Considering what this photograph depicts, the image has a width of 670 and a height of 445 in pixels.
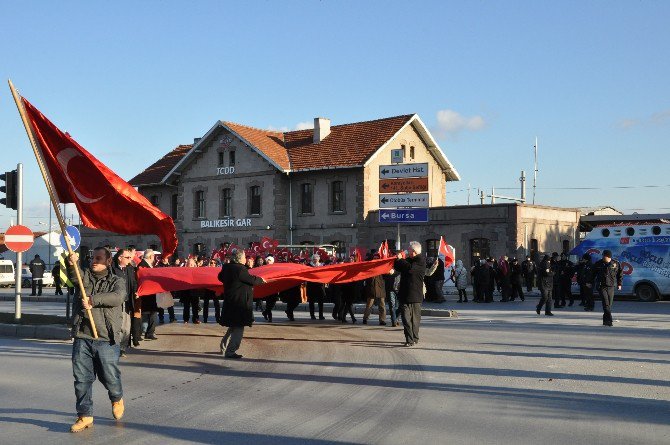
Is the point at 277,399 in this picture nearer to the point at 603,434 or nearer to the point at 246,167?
the point at 603,434

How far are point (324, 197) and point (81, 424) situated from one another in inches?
1531

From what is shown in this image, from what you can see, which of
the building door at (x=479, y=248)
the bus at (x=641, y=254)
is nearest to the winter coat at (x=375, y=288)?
the bus at (x=641, y=254)

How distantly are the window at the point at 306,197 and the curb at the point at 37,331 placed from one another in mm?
30265

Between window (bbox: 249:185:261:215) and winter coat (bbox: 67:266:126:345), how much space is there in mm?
40711

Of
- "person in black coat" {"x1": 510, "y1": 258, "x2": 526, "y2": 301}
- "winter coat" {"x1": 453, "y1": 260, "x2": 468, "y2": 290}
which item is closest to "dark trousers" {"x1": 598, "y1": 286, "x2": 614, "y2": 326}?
"person in black coat" {"x1": 510, "y1": 258, "x2": 526, "y2": 301}

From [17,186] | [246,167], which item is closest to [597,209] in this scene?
[246,167]

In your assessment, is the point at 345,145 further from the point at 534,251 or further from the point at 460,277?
the point at 460,277

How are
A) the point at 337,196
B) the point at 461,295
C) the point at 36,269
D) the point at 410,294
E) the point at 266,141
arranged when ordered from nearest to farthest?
the point at 410,294
the point at 461,295
the point at 36,269
the point at 337,196
the point at 266,141

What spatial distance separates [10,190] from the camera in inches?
771

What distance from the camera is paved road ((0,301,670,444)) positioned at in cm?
775

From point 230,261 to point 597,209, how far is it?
51737 mm

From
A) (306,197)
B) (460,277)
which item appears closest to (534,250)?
(460,277)

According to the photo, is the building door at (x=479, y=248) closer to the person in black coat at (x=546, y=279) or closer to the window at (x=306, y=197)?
the window at (x=306, y=197)

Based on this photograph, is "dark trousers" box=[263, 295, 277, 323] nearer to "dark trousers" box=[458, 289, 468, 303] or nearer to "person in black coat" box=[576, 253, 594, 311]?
"person in black coat" box=[576, 253, 594, 311]
